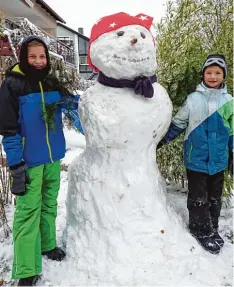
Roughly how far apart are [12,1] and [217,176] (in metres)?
10.3

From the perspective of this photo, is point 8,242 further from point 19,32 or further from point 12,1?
point 12,1

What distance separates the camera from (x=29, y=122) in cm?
230

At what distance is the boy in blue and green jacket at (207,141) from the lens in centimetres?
258

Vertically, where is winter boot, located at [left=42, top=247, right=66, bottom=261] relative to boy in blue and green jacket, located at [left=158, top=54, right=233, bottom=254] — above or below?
below

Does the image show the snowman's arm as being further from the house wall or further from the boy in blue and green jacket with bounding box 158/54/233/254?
Answer: the house wall

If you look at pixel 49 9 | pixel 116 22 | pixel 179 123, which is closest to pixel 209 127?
pixel 179 123

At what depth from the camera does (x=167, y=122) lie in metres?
2.64

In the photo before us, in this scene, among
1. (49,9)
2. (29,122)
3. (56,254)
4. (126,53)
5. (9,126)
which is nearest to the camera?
(9,126)

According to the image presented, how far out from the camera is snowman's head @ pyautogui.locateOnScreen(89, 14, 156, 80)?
2.41 metres

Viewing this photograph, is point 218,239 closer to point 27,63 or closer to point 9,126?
point 9,126

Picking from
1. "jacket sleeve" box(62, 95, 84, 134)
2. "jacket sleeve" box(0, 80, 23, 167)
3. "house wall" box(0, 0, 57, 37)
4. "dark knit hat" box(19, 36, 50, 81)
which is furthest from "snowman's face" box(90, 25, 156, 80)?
"house wall" box(0, 0, 57, 37)

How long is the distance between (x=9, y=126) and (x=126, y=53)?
3.20 ft

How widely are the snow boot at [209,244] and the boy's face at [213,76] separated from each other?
1.23m

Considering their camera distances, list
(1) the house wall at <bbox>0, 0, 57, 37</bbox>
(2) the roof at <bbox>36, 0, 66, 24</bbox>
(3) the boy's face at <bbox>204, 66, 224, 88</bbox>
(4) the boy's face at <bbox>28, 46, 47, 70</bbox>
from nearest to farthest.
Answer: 1. (4) the boy's face at <bbox>28, 46, 47, 70</bbox>
2. (3) the boy's face at <bbox>204, 66, 224, 88</bbox>
3. (1) the house wall at <bbox>0, 0, 57, 37</bbox>
4. (2) the roof at <bbox>36, 0, 66, 24</bbox>
